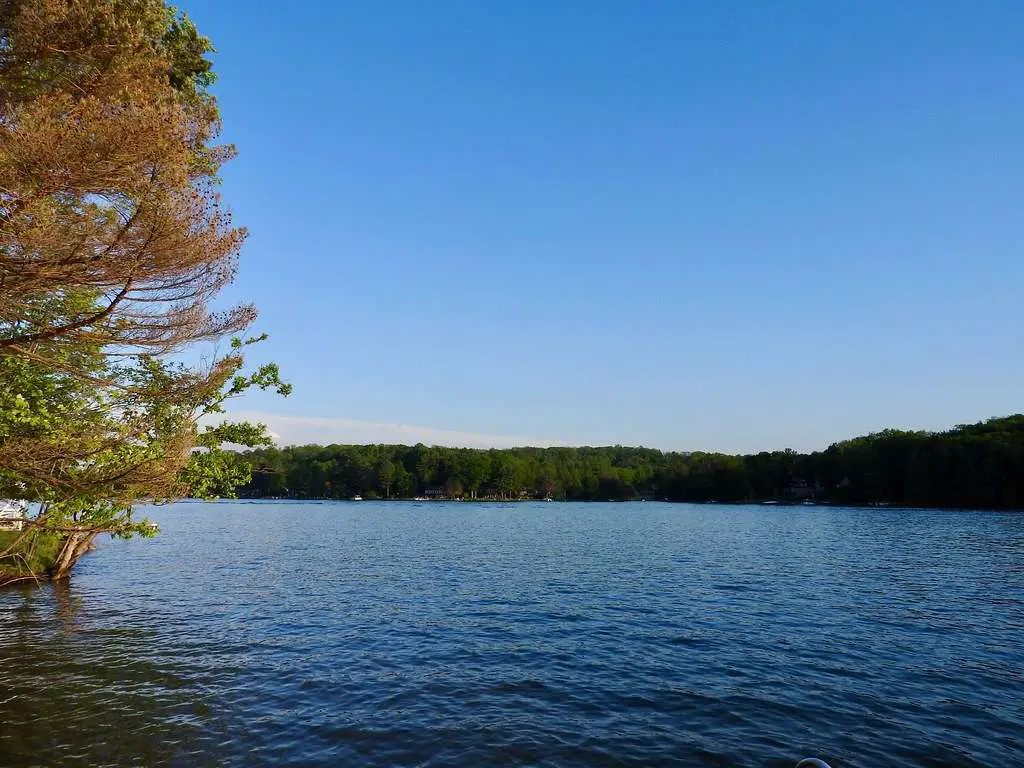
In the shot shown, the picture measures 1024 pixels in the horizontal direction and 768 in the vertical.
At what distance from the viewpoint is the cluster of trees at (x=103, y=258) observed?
12.1 meters

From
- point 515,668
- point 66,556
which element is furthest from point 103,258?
point 66,556

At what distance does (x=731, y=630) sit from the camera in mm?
25328

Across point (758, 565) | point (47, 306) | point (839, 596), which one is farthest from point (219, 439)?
point (758, 565)

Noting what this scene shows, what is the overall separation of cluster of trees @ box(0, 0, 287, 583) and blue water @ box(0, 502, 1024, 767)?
540cm

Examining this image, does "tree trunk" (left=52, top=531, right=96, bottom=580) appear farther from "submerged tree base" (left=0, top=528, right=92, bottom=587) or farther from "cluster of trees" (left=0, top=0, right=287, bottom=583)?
"cluster of trees" (left=0, top=0, right=287, bottom=583)

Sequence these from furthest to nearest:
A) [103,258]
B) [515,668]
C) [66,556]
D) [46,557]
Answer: [46,557] < [66,556] < [515,668] < [103,258]

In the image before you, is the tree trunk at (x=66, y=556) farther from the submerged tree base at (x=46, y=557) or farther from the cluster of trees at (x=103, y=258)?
the cluster of trees at (x=103, y=258)

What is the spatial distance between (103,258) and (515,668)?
16164 millimetres

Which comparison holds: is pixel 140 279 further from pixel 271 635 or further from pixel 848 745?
pixel 848 745

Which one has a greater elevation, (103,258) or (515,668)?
(103,258)

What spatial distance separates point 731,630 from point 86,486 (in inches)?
904

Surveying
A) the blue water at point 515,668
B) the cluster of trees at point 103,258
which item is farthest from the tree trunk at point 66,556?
the cluster of trees at point 103,258

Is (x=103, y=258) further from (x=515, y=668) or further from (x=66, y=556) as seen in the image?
(x=66, y=556)

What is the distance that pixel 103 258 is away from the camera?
42.0 ft
